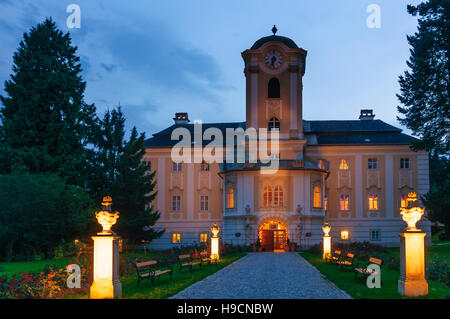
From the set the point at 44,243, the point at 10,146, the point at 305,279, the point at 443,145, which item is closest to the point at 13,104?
the point at 10,146

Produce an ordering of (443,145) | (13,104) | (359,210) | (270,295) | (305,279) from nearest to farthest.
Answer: (270,295), (305,279), (13,104), (443,145), (359,210)

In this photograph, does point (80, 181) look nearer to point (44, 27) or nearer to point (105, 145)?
point (105, 145)

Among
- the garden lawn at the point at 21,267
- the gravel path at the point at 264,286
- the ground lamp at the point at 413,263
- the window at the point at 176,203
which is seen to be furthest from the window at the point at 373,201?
the ground lamp at the point at 413,263

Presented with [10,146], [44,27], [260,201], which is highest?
[44,27]

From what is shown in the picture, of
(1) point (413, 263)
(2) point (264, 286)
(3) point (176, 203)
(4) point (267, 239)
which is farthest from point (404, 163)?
(1) point (413, 263)

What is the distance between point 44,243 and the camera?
27500mm

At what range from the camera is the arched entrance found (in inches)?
1372

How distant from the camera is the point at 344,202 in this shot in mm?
41469

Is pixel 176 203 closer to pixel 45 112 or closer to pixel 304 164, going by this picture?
pixel 304 164

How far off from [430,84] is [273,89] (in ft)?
42.9

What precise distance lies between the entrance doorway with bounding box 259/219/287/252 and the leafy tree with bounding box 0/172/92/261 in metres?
13.3

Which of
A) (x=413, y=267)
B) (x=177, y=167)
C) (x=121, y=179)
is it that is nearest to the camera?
(x=413, y=267)

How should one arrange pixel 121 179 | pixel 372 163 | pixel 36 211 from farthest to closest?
pixel 372 163, pixel 121 179, pixel 36 211
